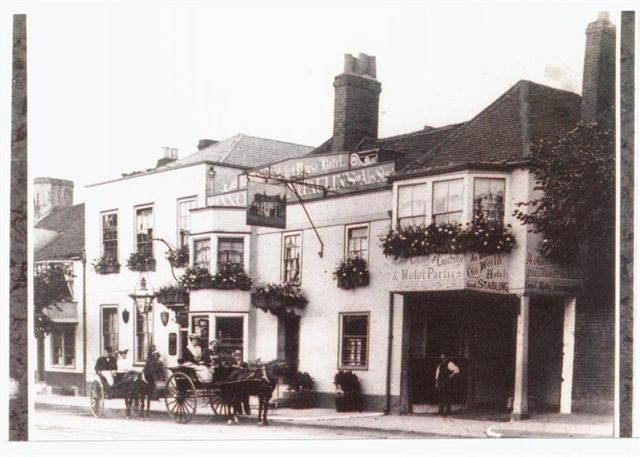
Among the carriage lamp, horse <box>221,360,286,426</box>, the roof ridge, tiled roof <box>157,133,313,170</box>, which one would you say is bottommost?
horse <box>221,360,286,426</box>

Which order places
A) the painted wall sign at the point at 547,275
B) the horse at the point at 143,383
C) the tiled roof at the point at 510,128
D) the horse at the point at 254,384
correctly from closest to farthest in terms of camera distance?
1. the tiled roof at the point at 510,128
2. the painted wall sign at the point at 547,275
3. the horse at the point at 254,384
4. the horse at the point at 143,383

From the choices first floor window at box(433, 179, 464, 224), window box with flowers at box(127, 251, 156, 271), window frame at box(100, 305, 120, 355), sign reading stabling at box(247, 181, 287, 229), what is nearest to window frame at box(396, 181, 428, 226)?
first floor window at box(433, 179, 464, 224)

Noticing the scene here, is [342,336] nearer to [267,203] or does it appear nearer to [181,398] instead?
[267,203]

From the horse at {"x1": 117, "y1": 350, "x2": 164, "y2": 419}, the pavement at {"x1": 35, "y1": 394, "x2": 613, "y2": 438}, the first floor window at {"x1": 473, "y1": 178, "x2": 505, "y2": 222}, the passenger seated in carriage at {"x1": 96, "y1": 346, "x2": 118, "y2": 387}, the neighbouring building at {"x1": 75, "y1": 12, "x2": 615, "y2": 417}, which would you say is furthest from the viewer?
the horse at {"x1": 117, "y1": 350, "x2": 164, "y2": 419}

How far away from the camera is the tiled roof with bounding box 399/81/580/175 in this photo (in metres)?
9.42

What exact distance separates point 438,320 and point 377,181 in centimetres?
171

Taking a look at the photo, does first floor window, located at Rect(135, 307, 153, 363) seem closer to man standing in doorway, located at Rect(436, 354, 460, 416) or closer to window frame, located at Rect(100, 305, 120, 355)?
window frame, located at Rect(100, 305, 120, 355)

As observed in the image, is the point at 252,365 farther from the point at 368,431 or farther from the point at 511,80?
the point at 511,80

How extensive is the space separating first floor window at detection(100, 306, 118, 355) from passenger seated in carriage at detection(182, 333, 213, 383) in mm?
784

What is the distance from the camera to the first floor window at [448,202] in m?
10.3

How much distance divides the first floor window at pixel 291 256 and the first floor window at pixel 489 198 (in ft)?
6.40

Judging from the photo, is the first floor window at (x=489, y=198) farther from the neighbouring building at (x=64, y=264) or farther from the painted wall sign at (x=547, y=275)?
the neighbouring building at (x=64, y=264)

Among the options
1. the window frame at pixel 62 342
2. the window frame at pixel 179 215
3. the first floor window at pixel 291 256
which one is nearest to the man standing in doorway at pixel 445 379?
the first floor window at pixel 291 256

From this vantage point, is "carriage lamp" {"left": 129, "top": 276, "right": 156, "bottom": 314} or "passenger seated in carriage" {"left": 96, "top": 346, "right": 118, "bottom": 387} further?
"carriage lamp" {"left": 129, "top": 276, "right": 156, "bottom": 314}
